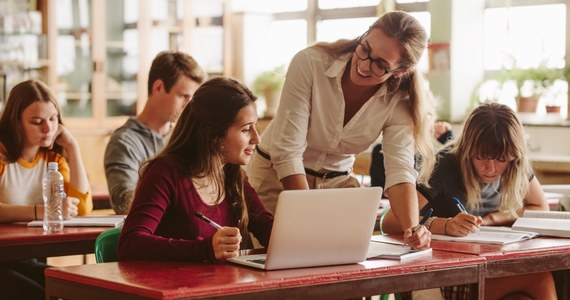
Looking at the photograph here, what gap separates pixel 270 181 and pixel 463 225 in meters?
0.67

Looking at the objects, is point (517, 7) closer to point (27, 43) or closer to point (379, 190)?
point (27, 43)

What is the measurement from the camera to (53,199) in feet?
10.4

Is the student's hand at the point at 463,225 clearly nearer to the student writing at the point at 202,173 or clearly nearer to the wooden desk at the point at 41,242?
the student writing at the point at 202,173

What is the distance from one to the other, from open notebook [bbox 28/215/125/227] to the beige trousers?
1.56ft

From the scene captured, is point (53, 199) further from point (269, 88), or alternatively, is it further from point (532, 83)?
point (269, 88)

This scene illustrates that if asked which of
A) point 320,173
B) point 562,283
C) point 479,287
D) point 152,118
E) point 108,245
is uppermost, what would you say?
point 152,118

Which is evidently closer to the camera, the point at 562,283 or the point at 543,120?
the point at 562,283

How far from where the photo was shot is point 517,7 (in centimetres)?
639

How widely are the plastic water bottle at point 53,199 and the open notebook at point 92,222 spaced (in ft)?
0.10

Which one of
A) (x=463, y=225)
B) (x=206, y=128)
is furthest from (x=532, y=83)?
(x=206, y=128)

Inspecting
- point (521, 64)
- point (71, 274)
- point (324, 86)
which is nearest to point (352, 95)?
point (324, 86)

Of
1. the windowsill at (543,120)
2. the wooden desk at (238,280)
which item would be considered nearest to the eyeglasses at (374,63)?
the wooden desk at (238,280)

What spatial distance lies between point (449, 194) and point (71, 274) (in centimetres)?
149

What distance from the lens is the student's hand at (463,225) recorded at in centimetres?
280
